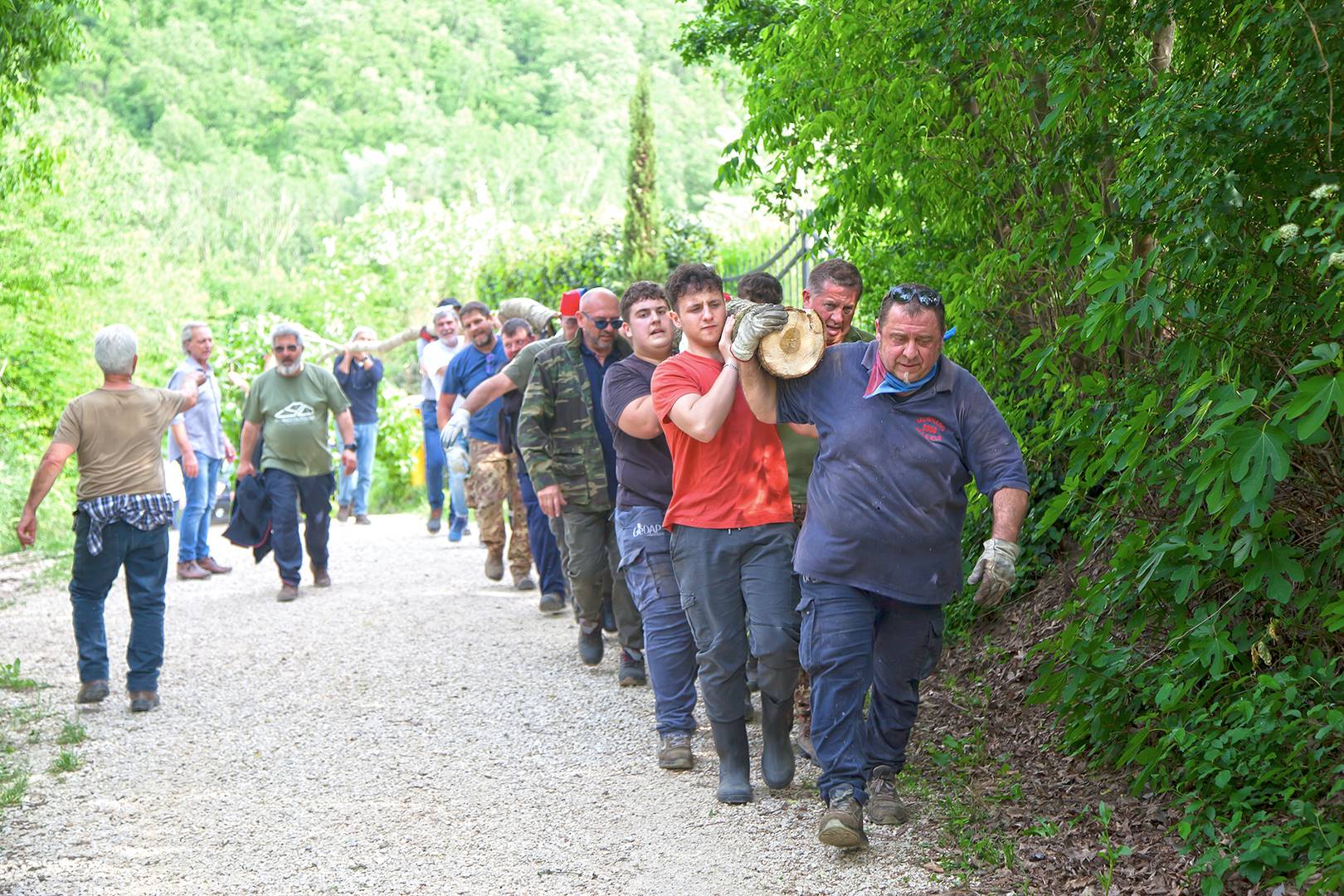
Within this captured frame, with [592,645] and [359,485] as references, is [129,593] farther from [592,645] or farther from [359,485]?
[359,485]

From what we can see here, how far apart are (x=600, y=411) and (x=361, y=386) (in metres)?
7.86

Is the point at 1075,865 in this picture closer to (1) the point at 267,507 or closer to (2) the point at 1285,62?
(2) the point at 1285,62

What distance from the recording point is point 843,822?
490cm

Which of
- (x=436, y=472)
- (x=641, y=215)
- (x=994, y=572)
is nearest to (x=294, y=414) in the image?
(x=436, y=472)

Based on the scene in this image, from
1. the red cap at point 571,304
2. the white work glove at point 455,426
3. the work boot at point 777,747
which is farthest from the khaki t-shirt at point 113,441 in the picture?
the work boot at point 777,747

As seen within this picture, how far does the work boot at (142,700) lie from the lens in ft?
25.2

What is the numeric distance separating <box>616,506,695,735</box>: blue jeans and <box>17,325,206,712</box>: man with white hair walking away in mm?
2886

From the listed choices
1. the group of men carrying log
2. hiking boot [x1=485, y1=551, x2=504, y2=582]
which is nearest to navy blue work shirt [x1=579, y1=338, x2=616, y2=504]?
the group of men carrying log

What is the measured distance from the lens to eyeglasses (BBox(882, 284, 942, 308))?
4.92m

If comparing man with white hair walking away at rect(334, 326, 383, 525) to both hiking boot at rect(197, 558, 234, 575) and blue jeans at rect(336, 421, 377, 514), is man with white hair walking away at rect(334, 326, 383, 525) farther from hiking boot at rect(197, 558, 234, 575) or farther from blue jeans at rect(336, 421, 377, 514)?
hiking boot at rect(197, 558, 234, 575)

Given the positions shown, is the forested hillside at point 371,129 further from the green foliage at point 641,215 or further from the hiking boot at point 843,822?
the hiking boot at point 843,822

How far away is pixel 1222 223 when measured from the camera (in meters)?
4.33

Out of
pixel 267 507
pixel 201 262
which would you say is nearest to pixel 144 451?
pixel 267 507

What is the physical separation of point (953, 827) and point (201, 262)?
59.2 metres
